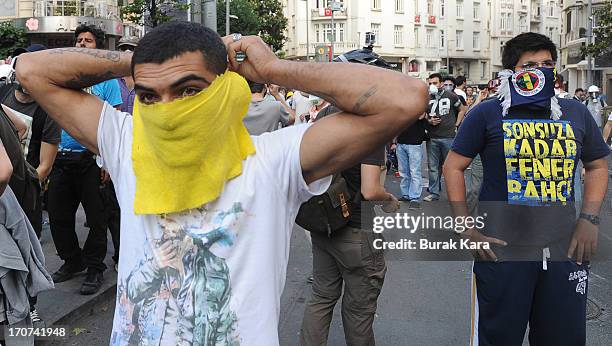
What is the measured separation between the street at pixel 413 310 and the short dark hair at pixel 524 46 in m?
1.94

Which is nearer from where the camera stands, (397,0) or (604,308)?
(604,308)

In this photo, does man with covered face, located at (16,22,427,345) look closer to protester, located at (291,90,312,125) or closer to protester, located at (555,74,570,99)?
protester, located at (555,74,570,99)

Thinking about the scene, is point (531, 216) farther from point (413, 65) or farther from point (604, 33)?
point (413, 65)

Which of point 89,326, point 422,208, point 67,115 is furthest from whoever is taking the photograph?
point 89,326

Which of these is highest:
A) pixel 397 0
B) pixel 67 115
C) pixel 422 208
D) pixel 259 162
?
pixel 397 0

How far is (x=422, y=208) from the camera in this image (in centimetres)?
313

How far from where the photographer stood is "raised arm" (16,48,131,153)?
2.07 metres

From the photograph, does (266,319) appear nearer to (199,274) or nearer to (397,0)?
(199,274)

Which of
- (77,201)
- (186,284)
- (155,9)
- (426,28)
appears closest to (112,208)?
(77,201)

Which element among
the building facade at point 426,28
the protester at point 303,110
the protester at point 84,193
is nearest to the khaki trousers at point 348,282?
the protester at point 84,193

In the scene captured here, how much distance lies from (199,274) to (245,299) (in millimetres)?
147

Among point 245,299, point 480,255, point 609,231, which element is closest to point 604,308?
point 609,231

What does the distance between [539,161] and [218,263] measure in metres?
1.84

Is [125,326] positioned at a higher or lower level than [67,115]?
lower
